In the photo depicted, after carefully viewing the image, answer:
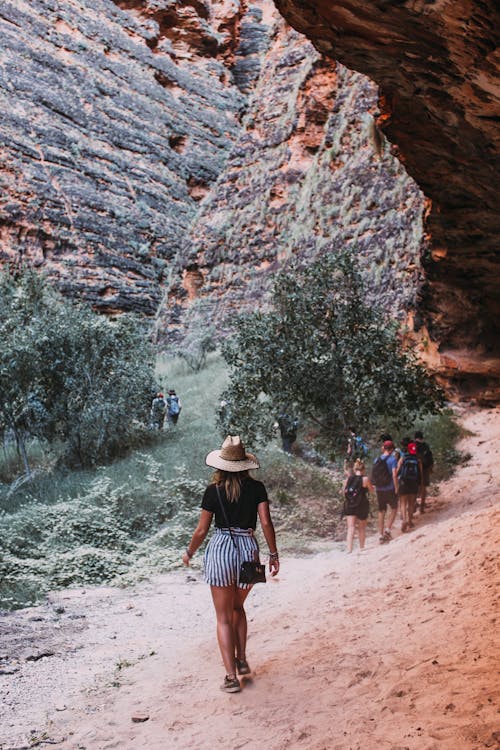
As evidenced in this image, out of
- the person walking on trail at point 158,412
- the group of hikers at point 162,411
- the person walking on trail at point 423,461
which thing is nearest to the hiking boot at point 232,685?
the person walking on trail at point 423,461

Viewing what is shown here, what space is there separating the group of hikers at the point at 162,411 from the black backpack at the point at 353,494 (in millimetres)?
8217

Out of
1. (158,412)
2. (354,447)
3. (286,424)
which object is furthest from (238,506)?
(158,412)

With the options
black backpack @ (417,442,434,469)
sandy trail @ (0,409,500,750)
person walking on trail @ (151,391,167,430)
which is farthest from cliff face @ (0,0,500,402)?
person walking on trail @ (151,391,167,430)

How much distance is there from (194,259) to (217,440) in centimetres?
1771

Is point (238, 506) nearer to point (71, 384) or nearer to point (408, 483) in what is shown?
point (408, 483)

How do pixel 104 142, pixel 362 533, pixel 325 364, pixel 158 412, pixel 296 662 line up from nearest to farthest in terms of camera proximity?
pixel 296 662 < pixel 362 533 < pixel 325 364 < pixel 158 412 < pixel 104 142

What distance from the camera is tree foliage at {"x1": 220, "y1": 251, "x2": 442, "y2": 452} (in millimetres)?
10859

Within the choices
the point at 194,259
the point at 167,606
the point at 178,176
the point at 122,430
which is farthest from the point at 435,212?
the point at 178,176

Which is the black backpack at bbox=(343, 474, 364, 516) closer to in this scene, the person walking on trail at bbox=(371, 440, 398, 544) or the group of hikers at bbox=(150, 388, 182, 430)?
the person walking on trail at bbox=(371, 440, 398, 544)

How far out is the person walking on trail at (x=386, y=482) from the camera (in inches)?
373

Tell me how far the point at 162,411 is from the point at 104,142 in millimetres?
25213

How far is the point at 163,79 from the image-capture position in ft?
147

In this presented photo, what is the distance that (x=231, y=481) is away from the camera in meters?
4.52

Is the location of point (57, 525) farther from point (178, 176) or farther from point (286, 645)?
point (178, 176)
